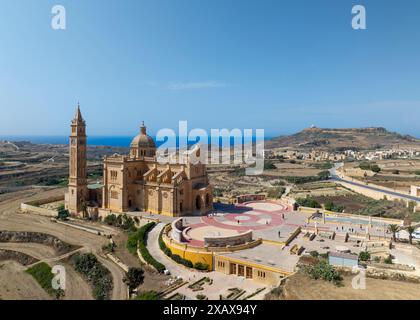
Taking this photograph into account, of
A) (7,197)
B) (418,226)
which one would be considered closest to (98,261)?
(418,226)

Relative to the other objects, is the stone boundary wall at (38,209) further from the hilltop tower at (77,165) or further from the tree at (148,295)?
the tree at (148,295)

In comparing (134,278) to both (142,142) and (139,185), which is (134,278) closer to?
(139,185)

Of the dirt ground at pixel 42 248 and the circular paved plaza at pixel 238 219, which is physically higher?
the circular paved plaza at pixel 238 219

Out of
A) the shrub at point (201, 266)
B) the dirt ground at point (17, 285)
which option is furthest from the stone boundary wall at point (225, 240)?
the dirt ground at point (17, 285)

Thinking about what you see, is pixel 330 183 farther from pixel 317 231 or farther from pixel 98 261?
pixel 98 261

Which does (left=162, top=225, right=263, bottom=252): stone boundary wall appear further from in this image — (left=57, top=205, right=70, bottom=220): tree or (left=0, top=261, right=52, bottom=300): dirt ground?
(left=57, top=205, right=70, bottom=220): tree

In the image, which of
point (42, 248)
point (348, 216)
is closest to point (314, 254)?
point (348, 216)
